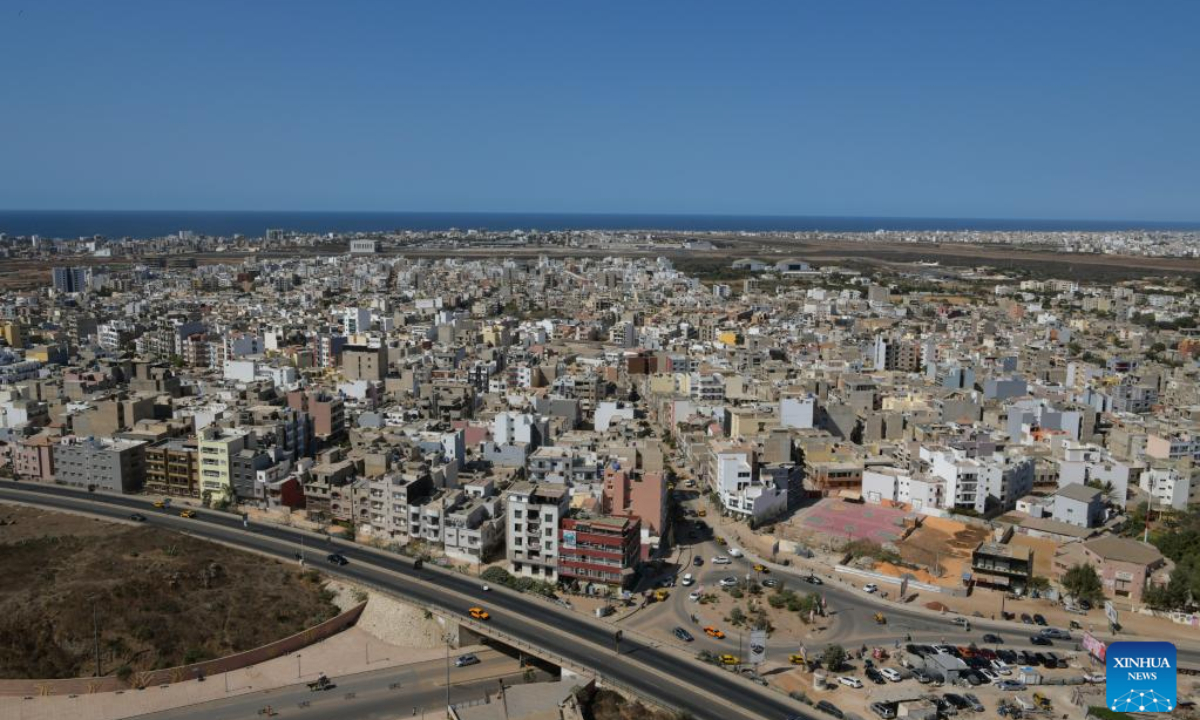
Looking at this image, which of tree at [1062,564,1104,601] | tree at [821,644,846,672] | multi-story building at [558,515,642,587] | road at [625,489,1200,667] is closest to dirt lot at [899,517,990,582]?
road at [625,489,1200,667]

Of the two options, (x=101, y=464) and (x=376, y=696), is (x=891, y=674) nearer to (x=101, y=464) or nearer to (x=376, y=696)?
(x=376, y=696)

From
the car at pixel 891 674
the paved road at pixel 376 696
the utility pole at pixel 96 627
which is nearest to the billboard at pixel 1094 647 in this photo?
the car at pixel 891 674

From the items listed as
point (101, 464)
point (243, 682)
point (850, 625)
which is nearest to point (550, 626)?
point (243, 682)

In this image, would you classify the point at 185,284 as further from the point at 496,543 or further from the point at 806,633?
the point at 806,633

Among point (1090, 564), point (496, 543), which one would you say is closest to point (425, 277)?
point (496, 543)

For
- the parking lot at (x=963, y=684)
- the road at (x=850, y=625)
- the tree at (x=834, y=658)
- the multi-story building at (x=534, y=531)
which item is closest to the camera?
the parking lot at (x=963, y=684)

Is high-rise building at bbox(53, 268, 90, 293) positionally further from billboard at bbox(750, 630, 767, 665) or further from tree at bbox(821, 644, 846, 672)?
tree at bbox(821, 644, 846, 672)

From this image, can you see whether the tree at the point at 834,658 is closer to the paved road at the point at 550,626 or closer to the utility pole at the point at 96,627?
the paved road at the point at 550,626
